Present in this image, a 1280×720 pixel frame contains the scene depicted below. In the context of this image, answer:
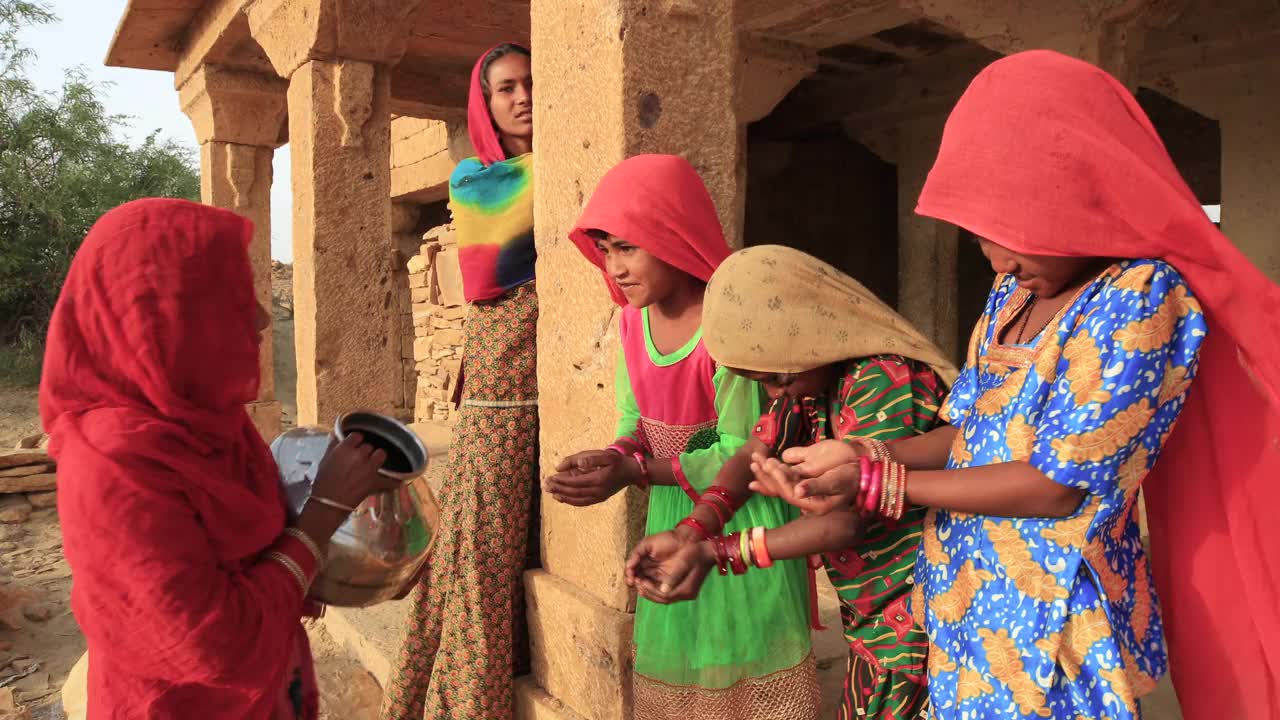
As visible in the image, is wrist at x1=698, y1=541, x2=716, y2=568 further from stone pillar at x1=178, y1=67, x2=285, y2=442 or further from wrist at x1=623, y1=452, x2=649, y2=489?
stone pillar at x1=178, y1=67, x2=285, y2=442

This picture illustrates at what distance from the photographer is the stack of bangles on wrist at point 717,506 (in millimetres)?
1652

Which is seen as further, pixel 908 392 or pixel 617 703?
pixel 617 703

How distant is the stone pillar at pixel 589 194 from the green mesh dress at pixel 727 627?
0.35m

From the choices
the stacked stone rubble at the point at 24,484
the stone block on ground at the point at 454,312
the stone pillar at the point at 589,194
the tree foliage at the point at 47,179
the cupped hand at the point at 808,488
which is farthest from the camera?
the tree foliage at the point at 47,179

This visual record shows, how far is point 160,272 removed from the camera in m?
1.45

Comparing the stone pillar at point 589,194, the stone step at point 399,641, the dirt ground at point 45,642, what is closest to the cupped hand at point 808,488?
the stone pillar at point 589,194

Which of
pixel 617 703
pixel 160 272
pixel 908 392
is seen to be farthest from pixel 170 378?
pixel 617 703

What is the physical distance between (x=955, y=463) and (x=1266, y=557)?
0.40 metres

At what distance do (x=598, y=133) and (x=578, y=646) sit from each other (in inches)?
50.6

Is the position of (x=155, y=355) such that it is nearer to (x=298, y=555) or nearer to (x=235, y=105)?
(x=298, y=555)

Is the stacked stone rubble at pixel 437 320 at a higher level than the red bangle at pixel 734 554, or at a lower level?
higher

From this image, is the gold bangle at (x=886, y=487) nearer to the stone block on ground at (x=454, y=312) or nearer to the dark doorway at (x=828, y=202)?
the stone block on ground at (x=454, y=312)

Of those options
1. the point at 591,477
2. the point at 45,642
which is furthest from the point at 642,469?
the point at 45,642

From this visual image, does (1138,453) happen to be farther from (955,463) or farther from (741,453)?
(741,453)
